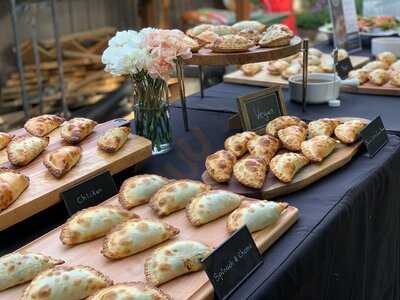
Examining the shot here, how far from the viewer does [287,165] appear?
118cm

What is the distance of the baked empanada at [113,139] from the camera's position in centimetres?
121

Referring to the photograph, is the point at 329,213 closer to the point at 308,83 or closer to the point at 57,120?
the point at 57,120

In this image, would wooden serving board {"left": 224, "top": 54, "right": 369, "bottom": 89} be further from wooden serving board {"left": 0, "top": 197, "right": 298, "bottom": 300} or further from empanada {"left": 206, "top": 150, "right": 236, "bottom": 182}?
wooden serving board {"left": 0, "top": 197, "right": 298, "bottom": 300}

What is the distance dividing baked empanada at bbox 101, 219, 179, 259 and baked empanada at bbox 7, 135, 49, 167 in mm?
358

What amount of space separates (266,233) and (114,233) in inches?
10.8

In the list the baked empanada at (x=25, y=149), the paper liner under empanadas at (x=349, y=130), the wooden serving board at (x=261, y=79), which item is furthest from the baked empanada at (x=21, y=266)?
the wooden serving board at (x=261, y=79)

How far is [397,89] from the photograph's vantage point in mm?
1971

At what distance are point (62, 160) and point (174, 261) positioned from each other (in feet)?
1.40

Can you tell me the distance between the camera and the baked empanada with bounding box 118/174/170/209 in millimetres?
1053

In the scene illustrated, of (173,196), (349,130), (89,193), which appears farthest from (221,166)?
(349,130)

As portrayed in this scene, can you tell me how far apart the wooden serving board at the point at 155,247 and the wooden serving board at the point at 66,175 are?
77mm

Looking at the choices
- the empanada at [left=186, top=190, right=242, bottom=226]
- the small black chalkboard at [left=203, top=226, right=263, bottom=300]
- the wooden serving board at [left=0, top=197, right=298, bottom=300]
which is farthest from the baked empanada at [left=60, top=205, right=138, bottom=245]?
the small black chalkboard at [left=203, top=226, right=263, bottom=300]

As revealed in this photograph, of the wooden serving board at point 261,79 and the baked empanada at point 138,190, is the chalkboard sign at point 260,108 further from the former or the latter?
the wooden serving board at point 261,79

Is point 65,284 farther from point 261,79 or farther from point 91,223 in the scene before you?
point 261,79
